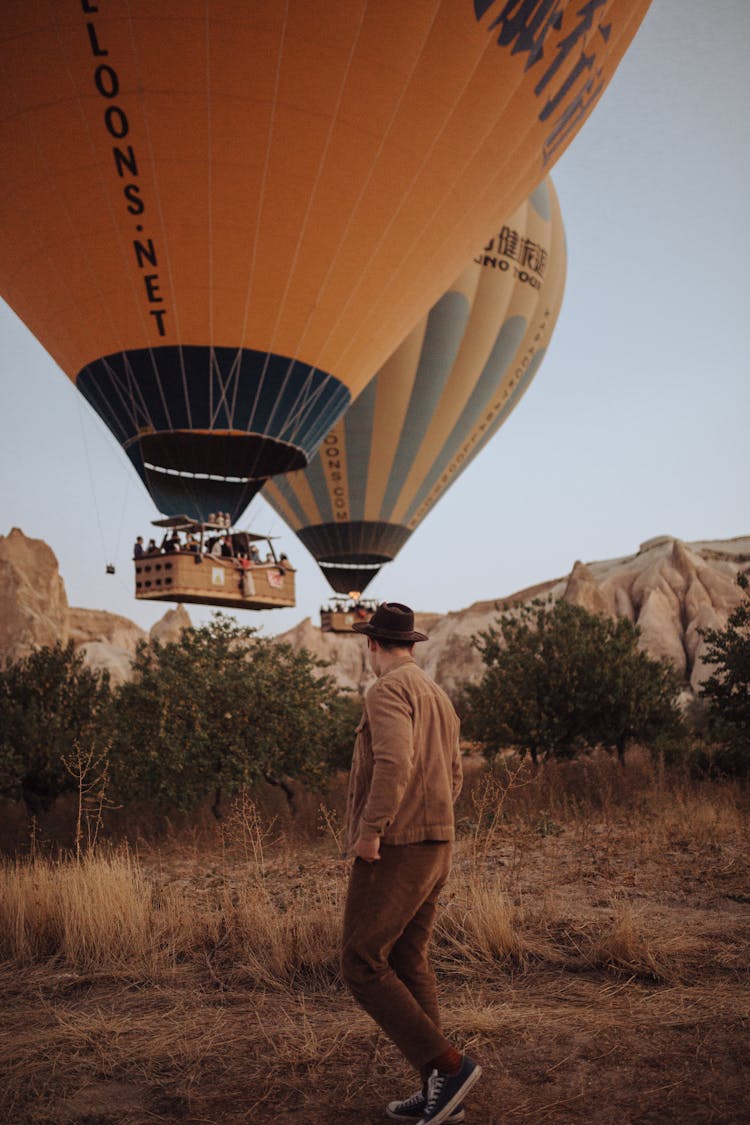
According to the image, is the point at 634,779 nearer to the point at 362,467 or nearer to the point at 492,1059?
the point at 492,1059

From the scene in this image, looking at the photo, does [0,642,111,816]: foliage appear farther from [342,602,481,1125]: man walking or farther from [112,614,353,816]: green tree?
[342,602,481,1125]: man walking

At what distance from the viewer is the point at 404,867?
3.59 meters

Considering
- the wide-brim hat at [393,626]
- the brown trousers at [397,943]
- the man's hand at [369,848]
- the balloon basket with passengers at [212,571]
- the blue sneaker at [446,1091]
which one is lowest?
the blue sneaker at [446,1091]

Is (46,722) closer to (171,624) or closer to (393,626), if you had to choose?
(393,626)

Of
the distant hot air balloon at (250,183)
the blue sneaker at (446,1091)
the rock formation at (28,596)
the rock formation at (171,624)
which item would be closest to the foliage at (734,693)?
the distant hot air balloon at (250,183)

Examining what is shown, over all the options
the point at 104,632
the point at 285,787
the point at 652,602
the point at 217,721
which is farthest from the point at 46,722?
the point at 104,632

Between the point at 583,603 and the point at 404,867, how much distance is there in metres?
53.6

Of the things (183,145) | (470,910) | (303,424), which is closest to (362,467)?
(303,424)

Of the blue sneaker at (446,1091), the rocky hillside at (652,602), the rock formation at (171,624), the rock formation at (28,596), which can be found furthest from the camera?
the rock formation at (171,624)

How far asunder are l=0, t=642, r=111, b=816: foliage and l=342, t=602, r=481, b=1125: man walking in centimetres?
1362

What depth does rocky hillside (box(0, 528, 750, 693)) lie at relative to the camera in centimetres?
5709

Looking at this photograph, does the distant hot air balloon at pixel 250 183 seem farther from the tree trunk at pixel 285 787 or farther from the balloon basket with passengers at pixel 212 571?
the tree trunk at pixel 285 787

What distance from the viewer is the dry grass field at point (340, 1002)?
3539mm

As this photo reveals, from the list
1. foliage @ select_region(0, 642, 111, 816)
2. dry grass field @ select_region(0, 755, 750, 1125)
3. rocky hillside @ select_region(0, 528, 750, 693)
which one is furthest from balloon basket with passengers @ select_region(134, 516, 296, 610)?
rocky hillside @ select_region(0, 528, 750, 693)
